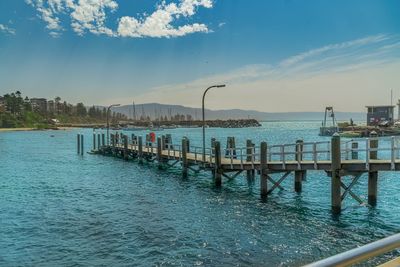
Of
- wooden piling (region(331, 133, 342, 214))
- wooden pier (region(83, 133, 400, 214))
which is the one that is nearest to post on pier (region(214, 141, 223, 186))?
wooden pier (region(83, 133, 400, 214))

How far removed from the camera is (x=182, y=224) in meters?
15.9

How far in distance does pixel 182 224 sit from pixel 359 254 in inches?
547

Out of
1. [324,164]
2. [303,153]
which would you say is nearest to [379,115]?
[303,153]

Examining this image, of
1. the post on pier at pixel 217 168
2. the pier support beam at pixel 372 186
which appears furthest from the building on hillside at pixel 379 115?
the pier support beam at pixel 372 186

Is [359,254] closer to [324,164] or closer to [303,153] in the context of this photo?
[324,164]

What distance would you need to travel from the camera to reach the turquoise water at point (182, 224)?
40.2 ft

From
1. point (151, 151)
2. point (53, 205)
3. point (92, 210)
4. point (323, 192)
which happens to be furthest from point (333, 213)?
point (151, 151)

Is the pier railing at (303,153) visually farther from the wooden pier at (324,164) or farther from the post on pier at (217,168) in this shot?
the post on pier at (217,168)

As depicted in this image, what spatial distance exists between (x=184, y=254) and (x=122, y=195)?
1149 centimetres

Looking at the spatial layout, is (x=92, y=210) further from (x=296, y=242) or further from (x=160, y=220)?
(x=296, y=242)

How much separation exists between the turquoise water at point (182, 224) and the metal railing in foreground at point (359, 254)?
9.22 metres

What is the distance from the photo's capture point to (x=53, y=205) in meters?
20.3

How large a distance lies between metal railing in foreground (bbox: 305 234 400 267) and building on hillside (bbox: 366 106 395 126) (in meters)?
107

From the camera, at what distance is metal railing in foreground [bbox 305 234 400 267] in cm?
230
